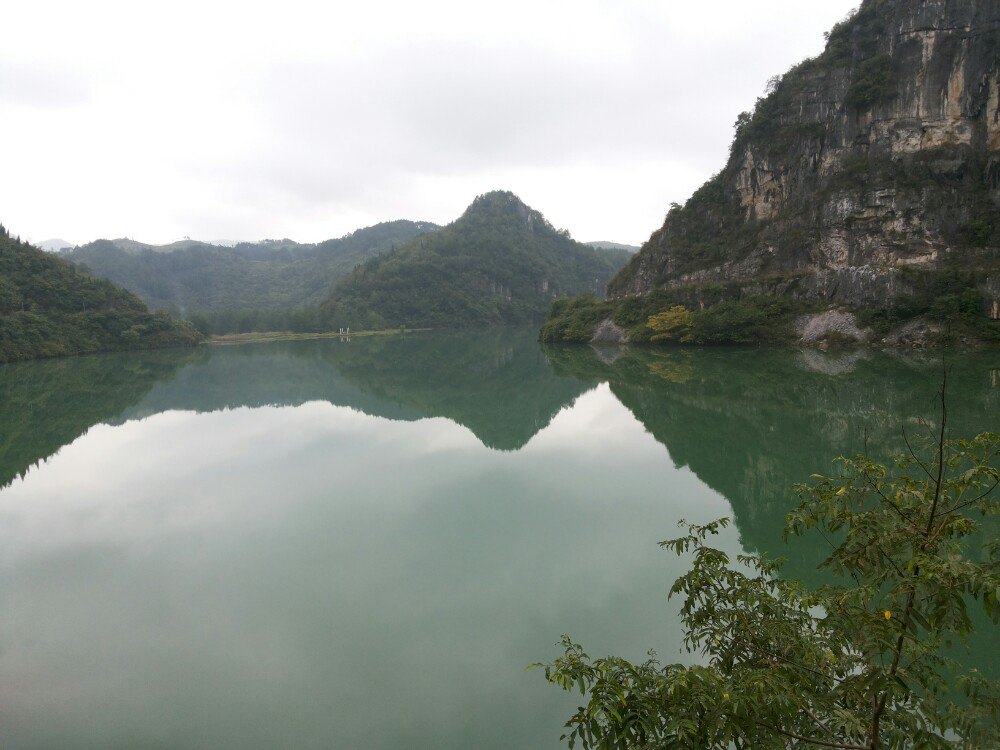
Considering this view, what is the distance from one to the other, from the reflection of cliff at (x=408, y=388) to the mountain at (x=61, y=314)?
20253 millimetres

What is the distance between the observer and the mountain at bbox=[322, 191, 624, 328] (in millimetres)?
103438

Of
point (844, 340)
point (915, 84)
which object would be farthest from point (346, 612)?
point (915, 84)

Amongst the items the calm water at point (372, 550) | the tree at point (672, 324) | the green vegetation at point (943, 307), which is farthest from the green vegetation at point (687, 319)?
the calm water at point (372, 550)

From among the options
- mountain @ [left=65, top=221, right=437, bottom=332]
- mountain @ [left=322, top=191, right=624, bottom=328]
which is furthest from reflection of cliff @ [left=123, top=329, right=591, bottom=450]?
mountain @ [left=65, top=221, right=437, bottom=332]

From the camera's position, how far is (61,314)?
54875 mm

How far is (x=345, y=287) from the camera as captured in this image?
107m

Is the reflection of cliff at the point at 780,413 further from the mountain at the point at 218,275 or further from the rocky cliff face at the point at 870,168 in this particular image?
the mountain at the point at 218,275

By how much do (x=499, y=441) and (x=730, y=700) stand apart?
1186 cm

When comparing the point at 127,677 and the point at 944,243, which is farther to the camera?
the point at 944,243

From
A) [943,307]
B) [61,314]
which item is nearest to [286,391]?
[943,307]

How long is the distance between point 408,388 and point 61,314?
49.2 metres

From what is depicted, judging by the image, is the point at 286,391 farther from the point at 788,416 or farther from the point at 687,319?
the point at 687,319

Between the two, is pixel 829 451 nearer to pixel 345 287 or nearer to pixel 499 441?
pixel 499 441

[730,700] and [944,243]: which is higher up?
[944,243]
